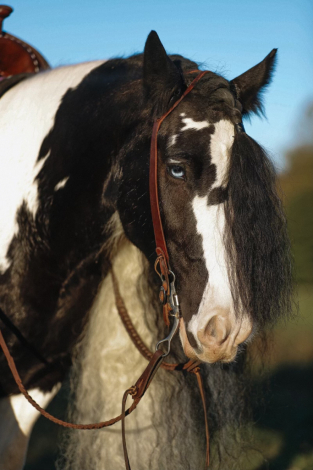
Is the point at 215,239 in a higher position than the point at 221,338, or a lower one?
higher

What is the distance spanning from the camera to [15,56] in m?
2.45

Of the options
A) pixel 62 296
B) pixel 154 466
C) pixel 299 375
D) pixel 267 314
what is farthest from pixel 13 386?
pixel 299 375

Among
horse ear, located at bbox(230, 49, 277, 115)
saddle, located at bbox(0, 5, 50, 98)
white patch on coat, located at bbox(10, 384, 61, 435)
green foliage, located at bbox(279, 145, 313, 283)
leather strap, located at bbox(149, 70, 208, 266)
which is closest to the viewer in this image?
leather strap, located at bbox(149, 70, 208, 266)

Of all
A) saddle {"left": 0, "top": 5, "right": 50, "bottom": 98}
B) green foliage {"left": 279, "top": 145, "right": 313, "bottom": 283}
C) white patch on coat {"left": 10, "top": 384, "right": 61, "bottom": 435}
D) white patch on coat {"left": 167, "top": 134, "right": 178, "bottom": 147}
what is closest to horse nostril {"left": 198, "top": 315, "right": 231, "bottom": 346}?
white patch on coat {"left": 167, "top": 134, "right": 178, "bottom": 147}

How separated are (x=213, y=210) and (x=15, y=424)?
4.36 ft

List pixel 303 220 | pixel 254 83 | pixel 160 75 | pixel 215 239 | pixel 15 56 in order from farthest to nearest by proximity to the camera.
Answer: pixel 303 220 → pixel 15 56 → pixel 254 83 → pixel 160 75 → pixel 215 239

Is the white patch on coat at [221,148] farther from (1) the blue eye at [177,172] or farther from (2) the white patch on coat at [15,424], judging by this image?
(2) the white patch on coat at [15,424]

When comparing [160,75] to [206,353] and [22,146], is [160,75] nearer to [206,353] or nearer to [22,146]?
[22,146]

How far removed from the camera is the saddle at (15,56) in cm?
242

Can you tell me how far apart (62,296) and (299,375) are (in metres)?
4.80

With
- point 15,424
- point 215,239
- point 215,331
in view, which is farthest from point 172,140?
point 15,424

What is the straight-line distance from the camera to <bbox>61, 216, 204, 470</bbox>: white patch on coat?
2.51m

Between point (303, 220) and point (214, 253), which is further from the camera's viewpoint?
point (303, 220)

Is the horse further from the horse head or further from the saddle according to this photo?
the saddle
